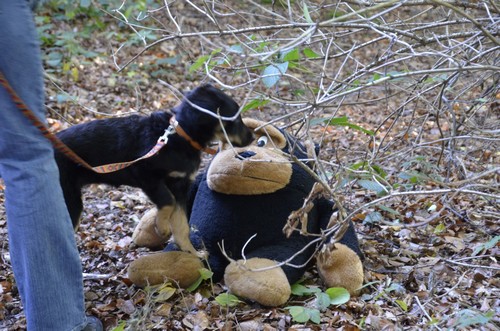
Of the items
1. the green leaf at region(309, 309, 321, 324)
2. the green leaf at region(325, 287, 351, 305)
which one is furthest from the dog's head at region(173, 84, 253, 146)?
the green leaf at region(309, 309, 321, 324)

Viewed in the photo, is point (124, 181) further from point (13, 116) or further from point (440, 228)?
point (440, 228)

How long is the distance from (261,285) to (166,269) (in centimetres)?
65

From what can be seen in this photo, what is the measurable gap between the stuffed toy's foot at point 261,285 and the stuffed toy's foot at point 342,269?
0.28 m

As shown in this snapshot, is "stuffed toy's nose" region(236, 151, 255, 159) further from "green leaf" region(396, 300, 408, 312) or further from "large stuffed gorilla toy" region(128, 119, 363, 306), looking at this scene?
"green leaf" region(396, 300, 408, 312)

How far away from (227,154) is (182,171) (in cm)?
45

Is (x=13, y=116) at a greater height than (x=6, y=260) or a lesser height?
greater

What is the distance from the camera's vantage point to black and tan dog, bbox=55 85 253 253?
399 centimetres

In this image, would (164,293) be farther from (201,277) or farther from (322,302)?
(322,302)

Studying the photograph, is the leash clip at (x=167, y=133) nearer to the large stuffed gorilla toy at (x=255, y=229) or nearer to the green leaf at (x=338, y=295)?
the large stuffed gorilla toy at (x=255, y=229)

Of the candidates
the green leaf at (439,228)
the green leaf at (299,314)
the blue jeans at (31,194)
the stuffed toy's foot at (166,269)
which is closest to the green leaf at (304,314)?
the green leaf at (299,314)

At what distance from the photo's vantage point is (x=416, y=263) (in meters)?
3.99

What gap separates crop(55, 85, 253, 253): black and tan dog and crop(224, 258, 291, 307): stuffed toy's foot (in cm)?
55

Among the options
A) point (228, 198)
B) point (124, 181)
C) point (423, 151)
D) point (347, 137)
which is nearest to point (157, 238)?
point (124, 181)

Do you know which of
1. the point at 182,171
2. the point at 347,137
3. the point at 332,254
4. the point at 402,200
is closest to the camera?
the point at 332,254
